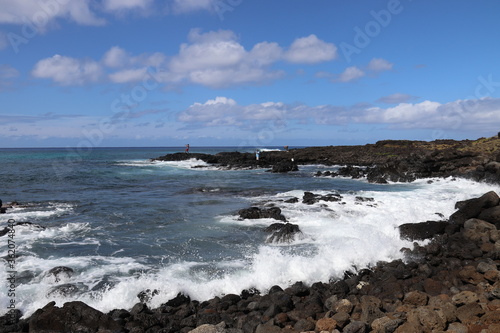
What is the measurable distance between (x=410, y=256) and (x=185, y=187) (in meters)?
19.9

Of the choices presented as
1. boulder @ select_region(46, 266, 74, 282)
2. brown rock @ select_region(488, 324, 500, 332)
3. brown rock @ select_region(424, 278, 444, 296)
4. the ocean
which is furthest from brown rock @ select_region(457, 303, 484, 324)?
boulder @ select_region(46, 266, 74, 282)

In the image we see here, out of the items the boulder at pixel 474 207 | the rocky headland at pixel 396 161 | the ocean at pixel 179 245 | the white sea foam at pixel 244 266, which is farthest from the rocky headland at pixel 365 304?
the rocky headland at pixel 396 161

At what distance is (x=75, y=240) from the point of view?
512 inches

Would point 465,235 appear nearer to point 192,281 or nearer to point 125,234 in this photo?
point 192,281

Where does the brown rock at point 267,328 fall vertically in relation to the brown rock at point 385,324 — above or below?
below

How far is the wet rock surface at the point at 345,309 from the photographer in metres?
6.11

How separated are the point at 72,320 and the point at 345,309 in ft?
18.1

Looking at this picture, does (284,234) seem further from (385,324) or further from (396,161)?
(396,161)

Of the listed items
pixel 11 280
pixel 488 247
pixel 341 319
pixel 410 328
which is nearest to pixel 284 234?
pixel 341 319

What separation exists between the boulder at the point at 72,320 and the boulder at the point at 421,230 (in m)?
10.2

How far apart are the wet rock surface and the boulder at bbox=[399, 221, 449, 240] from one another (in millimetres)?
2231

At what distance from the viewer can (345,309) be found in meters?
7.19

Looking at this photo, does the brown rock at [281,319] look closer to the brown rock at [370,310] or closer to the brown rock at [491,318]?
the brown rock at [370,310]

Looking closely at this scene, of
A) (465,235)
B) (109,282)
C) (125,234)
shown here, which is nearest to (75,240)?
(125,234)
